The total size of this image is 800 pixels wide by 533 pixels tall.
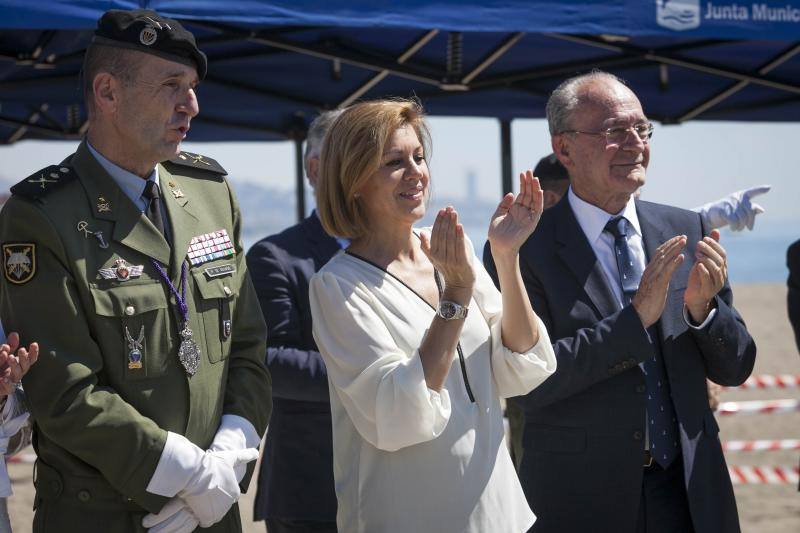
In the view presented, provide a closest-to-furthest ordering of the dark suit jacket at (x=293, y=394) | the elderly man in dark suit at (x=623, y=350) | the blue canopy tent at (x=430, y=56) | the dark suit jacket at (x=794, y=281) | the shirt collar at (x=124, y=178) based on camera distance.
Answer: the shirt collar at (x=124, y=178)
the elderly man in dark suit at (x=623, y=350)
the dark suit jacket at (x=293, y=394)
the blue canopy tent at (x=430, y=56)
the dark suit jacket at (x=794, y=281)

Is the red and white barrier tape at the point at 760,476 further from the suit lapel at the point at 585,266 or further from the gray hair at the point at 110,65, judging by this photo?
the gray hair at the point at 110,65

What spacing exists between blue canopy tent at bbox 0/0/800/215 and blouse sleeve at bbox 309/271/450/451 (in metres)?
1.53

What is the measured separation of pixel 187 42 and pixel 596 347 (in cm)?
142

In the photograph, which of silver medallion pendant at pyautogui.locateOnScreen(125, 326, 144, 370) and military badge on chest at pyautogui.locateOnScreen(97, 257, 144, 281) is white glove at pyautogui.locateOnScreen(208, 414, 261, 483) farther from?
military badge on chest at pyautogui.locateOnScreen(97, 257, 144, 281)

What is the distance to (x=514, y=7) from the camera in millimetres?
4086

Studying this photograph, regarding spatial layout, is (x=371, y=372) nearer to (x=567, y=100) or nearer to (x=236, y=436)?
(x=236, y=436)

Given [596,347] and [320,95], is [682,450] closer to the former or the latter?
[596,347]

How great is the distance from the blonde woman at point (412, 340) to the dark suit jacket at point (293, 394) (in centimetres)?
88

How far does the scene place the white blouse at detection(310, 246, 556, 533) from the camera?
2.58 metres

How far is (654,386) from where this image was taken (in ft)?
10.7

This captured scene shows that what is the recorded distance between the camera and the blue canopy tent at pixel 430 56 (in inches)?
156

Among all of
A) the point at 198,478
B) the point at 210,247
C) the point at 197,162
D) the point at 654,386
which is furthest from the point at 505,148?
the point at 198,478

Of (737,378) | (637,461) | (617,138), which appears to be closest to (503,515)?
(637,461)

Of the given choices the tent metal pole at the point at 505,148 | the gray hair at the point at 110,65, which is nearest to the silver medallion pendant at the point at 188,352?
the gray hair at the point at 110,65
